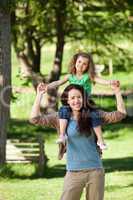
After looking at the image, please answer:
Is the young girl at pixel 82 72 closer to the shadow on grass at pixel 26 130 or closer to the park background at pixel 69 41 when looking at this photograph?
the park background at pixel 69 41

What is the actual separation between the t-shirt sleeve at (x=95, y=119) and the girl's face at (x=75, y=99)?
19 cm

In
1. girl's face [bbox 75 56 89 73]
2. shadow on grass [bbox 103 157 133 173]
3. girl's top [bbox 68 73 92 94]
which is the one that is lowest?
shadow on grass [bbox 103 157 133 173]

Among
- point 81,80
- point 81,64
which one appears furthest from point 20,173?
point 81,64

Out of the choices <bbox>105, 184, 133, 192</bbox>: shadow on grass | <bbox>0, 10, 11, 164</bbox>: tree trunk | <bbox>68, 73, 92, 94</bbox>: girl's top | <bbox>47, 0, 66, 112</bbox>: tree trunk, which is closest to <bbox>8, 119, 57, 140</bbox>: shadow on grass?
<bbox>47, 0, 66, 112</bbox>: tree trunk

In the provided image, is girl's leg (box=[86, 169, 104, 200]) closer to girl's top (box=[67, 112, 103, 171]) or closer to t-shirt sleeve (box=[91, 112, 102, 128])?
girl's top (box=[67, 112, 103, 171])

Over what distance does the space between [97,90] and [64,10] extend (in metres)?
6.27

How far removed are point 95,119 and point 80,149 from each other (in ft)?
1.11

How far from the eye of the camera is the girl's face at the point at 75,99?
23.0 ft

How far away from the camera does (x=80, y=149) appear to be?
7.02 metres

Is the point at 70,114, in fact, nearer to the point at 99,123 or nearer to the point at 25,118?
the point at 99,123

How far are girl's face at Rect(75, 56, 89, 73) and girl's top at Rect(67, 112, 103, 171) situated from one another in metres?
1.15

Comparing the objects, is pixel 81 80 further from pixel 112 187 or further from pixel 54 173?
pixel 54 173

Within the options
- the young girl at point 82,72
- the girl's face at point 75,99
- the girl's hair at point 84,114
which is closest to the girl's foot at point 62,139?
the girl's hair at point 84,114

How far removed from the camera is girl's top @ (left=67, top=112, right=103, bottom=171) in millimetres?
7020
